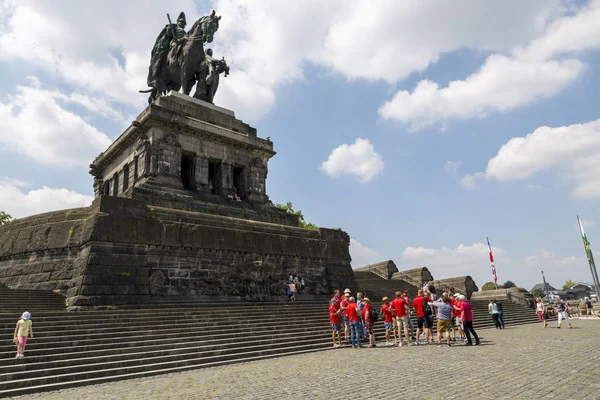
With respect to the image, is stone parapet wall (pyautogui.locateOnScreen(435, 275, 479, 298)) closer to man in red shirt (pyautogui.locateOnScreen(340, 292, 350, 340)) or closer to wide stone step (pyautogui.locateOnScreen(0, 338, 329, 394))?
man in red shirt (pyautogui.locateOnScreen(340, 292, 350, 340))

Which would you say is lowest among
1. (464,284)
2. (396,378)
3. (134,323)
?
(396,378)

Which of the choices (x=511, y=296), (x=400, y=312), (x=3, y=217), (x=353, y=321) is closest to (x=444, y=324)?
(x=400, y=312)

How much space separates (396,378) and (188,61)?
24.0m

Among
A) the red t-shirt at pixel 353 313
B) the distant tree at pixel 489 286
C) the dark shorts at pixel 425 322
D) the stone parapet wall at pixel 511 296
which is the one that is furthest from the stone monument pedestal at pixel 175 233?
the distant tree at pixel 489 286

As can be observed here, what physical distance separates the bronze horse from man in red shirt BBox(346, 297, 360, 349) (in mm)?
19488

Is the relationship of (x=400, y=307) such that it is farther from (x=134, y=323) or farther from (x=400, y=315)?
(x=134, y=323)

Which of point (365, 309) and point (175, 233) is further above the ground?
point (175, 233)

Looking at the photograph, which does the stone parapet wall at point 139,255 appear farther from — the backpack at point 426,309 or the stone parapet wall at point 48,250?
the backpack at point 426,309

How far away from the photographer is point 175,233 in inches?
589

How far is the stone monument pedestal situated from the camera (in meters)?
13.6

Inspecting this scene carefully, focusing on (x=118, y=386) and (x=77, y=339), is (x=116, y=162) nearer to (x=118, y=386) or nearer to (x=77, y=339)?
(x=77, y=339)

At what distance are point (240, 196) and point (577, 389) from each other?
20.0 metres

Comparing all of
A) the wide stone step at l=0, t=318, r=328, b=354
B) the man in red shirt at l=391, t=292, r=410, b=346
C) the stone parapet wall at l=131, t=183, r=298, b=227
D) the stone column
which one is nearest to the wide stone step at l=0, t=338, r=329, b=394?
the wide stone step at l=0, t=318, r=328, b=354

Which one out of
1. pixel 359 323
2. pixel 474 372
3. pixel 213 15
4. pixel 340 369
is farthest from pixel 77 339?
pixel 213 15
